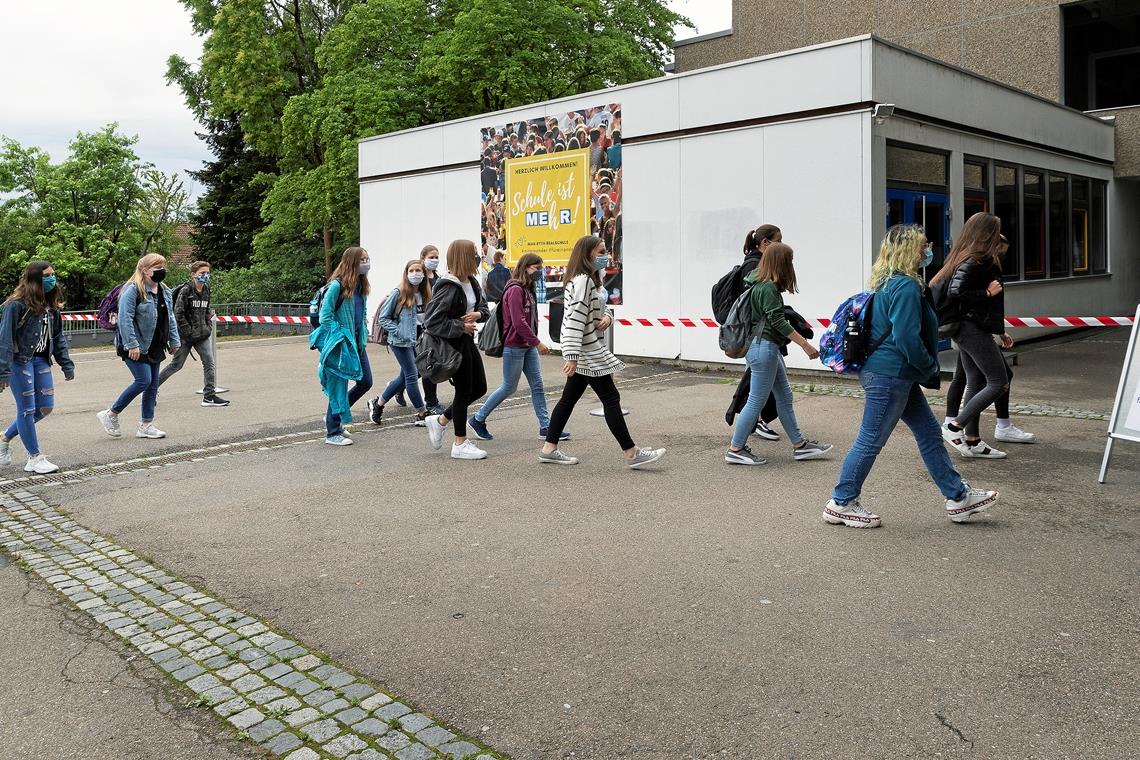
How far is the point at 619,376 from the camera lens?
577 inches

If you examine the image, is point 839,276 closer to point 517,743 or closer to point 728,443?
point 728,443

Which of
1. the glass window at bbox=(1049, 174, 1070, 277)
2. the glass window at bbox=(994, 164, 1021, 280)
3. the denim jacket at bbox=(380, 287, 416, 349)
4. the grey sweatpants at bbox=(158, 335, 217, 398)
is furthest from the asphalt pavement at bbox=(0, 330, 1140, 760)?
the glass window at bbox=(1049, 174, 1070, 277)

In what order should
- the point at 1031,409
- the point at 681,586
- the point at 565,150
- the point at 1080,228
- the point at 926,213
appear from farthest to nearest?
the point at 1080,228, the point at 565,150, the point at 926,213, the point at 1031,409, the point at 681,586

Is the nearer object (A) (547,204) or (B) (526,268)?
(B) (526,268)

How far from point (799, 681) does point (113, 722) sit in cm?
256

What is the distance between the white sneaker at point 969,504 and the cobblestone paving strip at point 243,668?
3736 millimetres

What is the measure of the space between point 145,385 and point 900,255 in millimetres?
7280

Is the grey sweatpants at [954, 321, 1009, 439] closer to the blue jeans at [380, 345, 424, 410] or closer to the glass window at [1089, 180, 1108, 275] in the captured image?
the blue jeans at [380, 345, 424, 410]

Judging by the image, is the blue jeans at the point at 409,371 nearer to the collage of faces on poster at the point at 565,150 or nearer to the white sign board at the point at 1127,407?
the collage of faces on poster at the point at 565,150

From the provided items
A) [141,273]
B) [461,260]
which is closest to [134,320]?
[141,273]

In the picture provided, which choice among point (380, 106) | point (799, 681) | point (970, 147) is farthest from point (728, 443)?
point (380, 106)

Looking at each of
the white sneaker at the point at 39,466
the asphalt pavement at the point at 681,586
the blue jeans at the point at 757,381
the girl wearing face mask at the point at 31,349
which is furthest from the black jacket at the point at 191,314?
the blue jeans at the point at 757,381

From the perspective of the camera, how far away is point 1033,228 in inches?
728

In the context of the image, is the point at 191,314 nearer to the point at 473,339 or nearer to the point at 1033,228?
the point at 473,339
